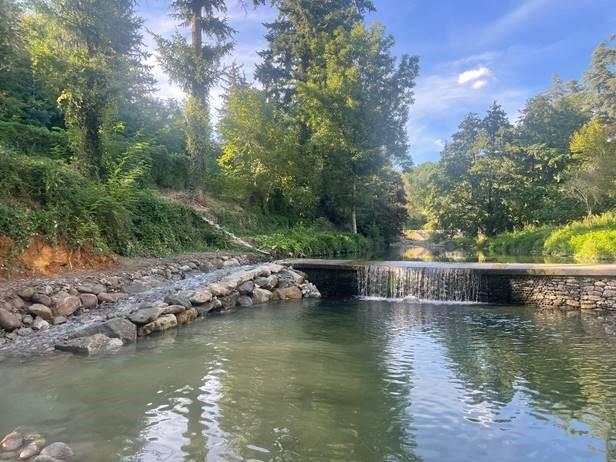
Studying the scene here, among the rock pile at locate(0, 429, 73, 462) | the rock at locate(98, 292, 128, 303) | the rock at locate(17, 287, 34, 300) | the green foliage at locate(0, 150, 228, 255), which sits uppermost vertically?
the green foliage at locate(0, 150, 228, 255)

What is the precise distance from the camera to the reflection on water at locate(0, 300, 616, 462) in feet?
12.2

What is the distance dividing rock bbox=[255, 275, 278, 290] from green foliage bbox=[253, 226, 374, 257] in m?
5.55

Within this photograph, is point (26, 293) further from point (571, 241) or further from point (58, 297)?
point (571, 241)

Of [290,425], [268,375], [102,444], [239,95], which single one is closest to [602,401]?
[290,425]

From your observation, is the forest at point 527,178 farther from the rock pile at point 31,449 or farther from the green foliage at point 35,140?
the rock pile at point 31,449

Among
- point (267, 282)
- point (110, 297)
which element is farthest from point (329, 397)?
point (267, 282)

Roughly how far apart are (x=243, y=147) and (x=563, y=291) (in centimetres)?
1559

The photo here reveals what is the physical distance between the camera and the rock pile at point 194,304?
6.70 m

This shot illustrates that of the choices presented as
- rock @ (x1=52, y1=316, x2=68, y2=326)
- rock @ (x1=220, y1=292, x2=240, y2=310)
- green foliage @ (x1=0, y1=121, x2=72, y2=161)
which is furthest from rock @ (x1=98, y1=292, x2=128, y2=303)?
green foliage @ (x1=0, y1=121, x2=72, y2=161)

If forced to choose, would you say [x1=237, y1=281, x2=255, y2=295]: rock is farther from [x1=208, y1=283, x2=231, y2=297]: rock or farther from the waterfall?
the waterfall

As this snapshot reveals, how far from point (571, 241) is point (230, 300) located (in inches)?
777

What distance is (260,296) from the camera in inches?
450

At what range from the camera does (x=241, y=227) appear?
19859mm

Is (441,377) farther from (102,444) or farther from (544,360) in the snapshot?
(102,444)
